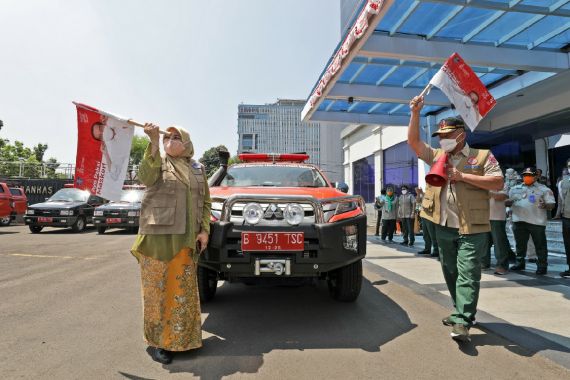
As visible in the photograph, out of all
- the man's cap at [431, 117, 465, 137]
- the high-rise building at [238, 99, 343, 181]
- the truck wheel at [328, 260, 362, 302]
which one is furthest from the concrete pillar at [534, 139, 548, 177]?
the high-rise building at [238, 99, 343, 181]

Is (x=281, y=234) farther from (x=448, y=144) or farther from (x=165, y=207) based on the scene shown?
(x=448, y=144)

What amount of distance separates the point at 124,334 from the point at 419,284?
3.65m

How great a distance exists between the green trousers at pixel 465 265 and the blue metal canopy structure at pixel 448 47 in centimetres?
382

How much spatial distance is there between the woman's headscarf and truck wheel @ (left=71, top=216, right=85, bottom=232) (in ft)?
36.7

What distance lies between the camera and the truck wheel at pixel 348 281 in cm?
366

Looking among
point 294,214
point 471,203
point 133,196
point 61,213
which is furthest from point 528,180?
point 61,213

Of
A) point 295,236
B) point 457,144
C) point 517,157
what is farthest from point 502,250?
point 517,157

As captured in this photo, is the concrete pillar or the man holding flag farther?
the concrete pillar

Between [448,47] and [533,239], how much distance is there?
12.9ft

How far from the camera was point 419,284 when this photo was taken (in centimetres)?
480

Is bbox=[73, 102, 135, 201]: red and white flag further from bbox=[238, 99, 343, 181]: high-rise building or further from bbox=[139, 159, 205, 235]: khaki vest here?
bbox=[238, 99, 343, 181]: high-rise building

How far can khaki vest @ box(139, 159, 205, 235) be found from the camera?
2576 millimetres

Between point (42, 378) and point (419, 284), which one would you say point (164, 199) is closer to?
point (42, 378)

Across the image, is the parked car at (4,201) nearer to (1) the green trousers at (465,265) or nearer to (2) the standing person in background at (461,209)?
(2) the standing person in background at (461,209)
